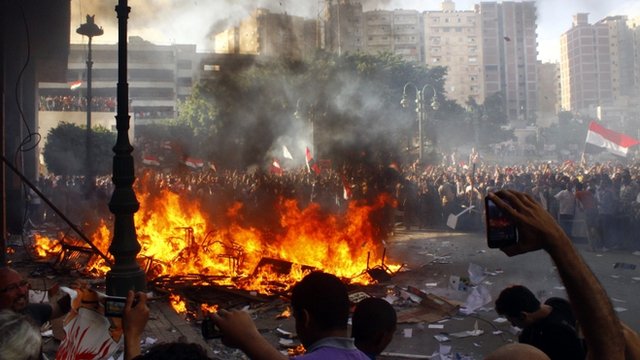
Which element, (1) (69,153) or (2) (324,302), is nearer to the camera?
(2) (324,302)

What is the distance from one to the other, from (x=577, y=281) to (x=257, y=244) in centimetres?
1015

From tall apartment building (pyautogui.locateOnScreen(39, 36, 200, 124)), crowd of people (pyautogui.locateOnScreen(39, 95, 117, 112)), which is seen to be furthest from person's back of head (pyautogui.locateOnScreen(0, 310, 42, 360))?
tall apartment building (pyautogui.locateOnScreen(39, 36, 200, 124))

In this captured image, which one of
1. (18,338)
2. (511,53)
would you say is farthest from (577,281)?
(511,53)

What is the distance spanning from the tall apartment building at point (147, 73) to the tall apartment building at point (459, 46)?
177 ft

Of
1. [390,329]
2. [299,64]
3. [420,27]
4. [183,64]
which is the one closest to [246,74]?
[299,64]

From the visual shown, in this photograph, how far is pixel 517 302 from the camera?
339 cm

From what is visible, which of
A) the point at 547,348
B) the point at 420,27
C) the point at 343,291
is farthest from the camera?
the point at 420,27

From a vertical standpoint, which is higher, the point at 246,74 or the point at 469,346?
the point at 246,74

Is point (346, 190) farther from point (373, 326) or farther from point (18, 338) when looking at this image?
point (18, 338)

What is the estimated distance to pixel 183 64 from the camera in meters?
85.1

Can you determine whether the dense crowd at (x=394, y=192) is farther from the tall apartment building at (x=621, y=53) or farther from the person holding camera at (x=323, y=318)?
the tall apartment building at (x=621, y=53)

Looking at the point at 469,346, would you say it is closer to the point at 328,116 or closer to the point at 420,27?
the point at 328,116

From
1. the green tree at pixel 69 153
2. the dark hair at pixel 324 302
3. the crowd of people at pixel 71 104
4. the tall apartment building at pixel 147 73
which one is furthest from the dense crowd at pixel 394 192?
the tall apartment building at pixel 147 73

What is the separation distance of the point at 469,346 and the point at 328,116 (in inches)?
783
